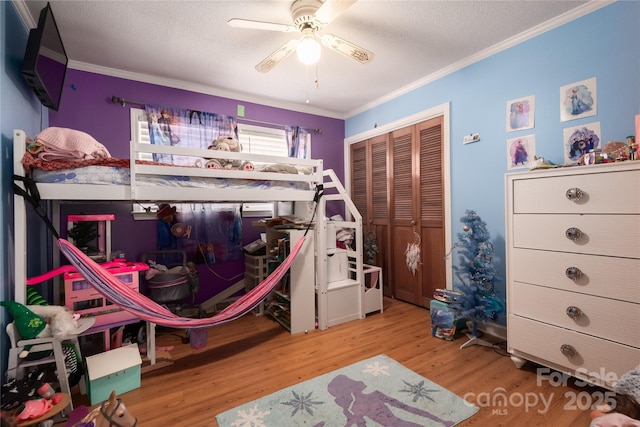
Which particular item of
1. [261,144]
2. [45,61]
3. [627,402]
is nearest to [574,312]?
[627,402]

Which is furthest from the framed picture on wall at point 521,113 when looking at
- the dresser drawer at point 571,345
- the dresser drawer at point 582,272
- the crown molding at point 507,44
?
the dresser drawer at point 571,345

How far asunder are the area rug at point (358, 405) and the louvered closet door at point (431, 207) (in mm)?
1380

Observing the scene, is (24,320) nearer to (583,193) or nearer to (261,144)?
(261,144)

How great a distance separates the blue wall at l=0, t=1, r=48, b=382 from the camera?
1566mm

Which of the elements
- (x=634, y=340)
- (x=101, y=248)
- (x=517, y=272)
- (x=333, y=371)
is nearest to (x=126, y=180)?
(x=101, y=248)

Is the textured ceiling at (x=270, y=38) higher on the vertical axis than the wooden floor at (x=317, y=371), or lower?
higher

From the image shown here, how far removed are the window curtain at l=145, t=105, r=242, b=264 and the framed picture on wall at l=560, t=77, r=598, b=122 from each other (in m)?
3.09

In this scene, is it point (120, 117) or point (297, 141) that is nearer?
point (120, 117)

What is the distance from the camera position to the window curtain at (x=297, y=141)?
3.80 metres

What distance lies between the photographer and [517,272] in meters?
2.02

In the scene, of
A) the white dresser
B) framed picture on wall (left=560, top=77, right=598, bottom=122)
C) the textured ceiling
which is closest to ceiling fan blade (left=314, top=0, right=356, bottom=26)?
the textured ceiling

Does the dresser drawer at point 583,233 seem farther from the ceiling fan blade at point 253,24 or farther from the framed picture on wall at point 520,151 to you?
the ceiling fan blade at point 253,24

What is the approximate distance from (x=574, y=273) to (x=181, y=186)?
2576 millimetres

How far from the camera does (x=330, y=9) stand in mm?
1676
